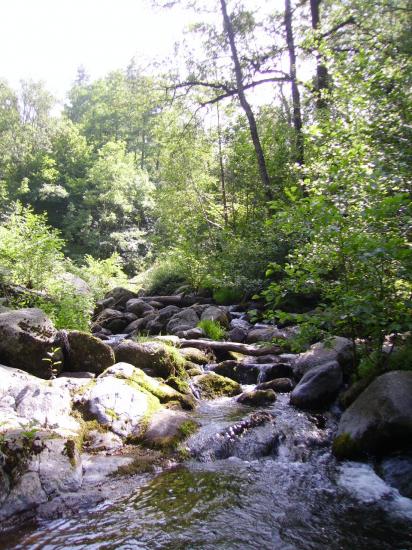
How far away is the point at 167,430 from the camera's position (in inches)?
200

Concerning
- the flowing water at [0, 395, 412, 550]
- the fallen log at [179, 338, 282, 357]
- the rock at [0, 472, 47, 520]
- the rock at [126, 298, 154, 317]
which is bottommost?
the flowing water at [0, 395, 412, 550]

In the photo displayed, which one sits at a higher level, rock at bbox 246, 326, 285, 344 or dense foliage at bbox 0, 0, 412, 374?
dense foliage at bbox 0, 0, 412, 374

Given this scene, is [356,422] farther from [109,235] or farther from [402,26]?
[109,235]

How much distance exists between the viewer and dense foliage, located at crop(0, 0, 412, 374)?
475cm

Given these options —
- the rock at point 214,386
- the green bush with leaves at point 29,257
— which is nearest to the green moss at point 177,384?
the rock at point 214,386

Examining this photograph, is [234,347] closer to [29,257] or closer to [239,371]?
[239,371]

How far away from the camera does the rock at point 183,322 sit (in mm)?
11633

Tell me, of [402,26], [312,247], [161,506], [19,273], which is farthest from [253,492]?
[402,26]

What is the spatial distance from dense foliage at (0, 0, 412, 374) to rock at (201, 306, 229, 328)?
1584 millimetres

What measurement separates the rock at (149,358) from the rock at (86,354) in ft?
1.39

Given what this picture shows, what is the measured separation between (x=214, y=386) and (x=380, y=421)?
10.8 ft

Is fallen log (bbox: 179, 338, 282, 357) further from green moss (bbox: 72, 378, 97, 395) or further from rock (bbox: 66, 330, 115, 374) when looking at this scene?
green moss (bbox: 72, 378, 97, 395)

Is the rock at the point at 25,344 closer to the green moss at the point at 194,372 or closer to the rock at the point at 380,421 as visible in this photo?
the green moss at the point at 194,372

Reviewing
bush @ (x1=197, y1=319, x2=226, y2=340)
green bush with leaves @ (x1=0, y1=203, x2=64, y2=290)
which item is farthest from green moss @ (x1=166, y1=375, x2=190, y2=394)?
green bush with leaves @ (x1=0, y1=203, x2=64, y2=290)
